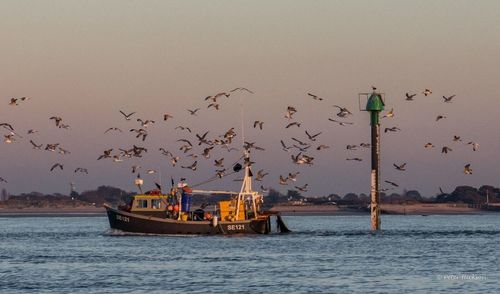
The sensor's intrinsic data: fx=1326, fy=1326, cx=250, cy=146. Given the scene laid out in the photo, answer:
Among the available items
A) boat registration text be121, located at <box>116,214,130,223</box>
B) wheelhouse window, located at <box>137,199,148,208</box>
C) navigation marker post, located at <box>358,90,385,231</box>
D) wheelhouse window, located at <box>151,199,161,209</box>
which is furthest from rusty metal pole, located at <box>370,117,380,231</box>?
boat registration text be121, located at <box>116,214,130,223</box>

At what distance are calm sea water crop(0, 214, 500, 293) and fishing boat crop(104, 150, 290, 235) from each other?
1.20 m

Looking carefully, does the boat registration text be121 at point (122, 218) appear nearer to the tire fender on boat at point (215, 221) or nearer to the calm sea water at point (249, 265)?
the calm sea water at point (249, 265)

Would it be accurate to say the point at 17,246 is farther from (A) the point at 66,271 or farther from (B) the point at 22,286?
(B) the point at 22,286

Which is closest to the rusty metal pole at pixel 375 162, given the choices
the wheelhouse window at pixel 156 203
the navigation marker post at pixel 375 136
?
the navigation marker post at pixel 375 136

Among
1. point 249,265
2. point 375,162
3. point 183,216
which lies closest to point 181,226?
point 183,216

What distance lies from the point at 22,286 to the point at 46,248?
3424cm

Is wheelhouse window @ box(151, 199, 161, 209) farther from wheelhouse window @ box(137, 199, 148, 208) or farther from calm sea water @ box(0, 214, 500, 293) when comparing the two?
calm sea water @ box(0, 214, 500, 293)

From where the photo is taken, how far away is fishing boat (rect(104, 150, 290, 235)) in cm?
10971

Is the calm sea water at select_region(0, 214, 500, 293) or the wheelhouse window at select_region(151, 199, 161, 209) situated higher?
the wheelhouse window at select_region(151, 199, 161, 209)

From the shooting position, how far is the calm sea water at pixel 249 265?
65.3 meters

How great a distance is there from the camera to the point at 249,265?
3098 inches

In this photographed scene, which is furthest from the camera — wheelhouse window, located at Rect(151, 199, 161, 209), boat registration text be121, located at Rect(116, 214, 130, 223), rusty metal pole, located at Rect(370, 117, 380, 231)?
rusty metal pole, located at Rect(370, 117, 380, 231)

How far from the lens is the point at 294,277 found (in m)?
70.2

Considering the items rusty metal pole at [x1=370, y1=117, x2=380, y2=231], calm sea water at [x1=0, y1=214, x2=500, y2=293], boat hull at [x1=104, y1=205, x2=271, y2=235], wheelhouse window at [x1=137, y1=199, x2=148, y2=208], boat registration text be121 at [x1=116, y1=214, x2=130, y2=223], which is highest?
rusty metal pole at [x1=370, y1=117, x2=380, y2=231]
